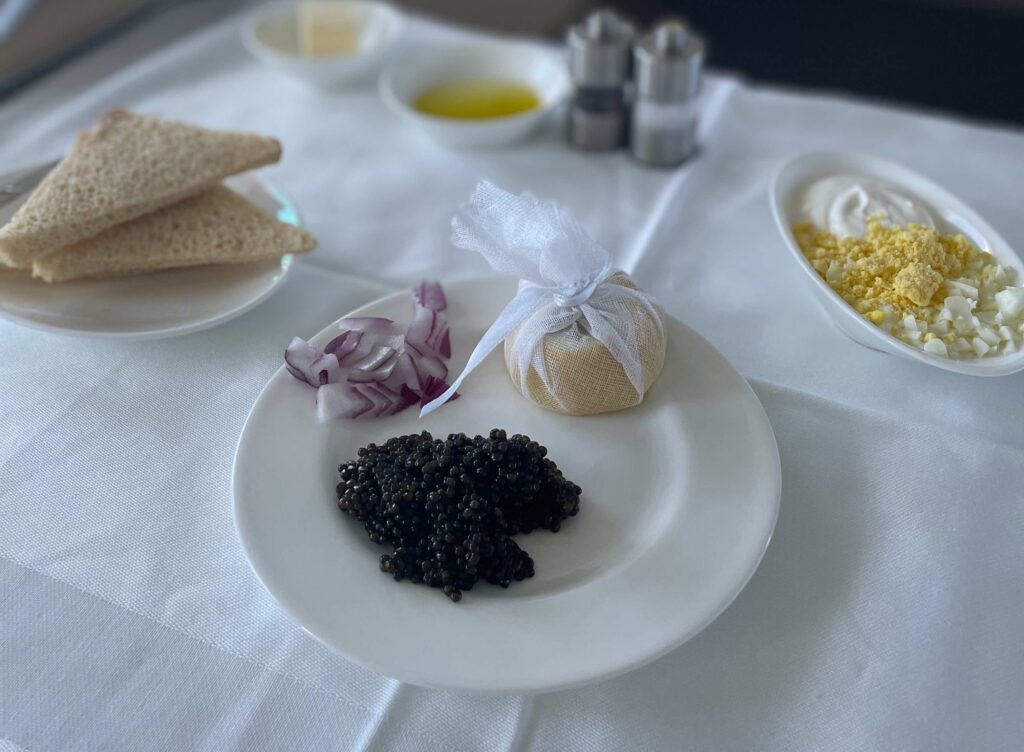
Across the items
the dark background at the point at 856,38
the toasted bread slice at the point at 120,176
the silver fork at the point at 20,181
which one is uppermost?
the toasted bread slice at the point at 120,176

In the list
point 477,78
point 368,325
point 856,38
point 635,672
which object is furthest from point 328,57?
point 856,38

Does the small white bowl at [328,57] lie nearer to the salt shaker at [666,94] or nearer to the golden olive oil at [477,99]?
the golden olive oil at [477,99]

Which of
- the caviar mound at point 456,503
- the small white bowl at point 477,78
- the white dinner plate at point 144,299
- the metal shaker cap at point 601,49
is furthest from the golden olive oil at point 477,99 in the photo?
the caviar mound at point 456,503

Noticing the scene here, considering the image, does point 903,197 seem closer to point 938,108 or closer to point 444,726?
point 444,726

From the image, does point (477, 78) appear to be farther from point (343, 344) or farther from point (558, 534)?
point (558, 534)

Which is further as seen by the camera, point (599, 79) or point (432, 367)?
point (599, 79)
